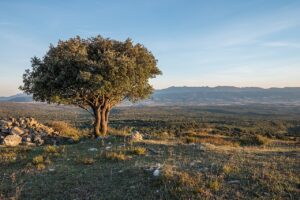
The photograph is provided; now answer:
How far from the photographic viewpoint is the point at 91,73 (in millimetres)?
22203

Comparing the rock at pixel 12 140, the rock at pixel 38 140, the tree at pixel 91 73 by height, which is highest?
the tree at pixel 91 73

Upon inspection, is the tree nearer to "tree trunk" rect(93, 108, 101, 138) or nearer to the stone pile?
"tree trunk" rect(93, 108, 101, 138)

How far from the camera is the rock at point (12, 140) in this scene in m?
22.0

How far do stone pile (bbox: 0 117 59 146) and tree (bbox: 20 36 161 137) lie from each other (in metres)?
3.07

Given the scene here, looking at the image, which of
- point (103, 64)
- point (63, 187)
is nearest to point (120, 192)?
point (63, 187)

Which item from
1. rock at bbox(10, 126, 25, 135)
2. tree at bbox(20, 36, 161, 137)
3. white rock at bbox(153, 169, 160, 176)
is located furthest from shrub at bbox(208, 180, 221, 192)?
rock at bbox(10, 126, 25, 135)

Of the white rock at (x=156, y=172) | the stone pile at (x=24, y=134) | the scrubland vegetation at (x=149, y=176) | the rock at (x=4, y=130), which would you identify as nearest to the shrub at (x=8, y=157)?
the scrubland vegetation at (x=149, y=176)

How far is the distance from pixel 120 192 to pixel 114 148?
744cm

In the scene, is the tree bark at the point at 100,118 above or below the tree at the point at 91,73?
below

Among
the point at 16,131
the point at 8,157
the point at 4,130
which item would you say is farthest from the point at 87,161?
the point at 4,130

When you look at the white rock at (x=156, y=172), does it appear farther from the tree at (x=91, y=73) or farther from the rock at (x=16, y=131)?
the rock at (x=16, y=131)

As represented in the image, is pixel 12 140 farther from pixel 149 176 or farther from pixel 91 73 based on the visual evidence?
pixel 149 176

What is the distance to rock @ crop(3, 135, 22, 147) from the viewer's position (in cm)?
2199

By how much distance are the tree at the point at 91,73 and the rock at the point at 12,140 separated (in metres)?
3.33
